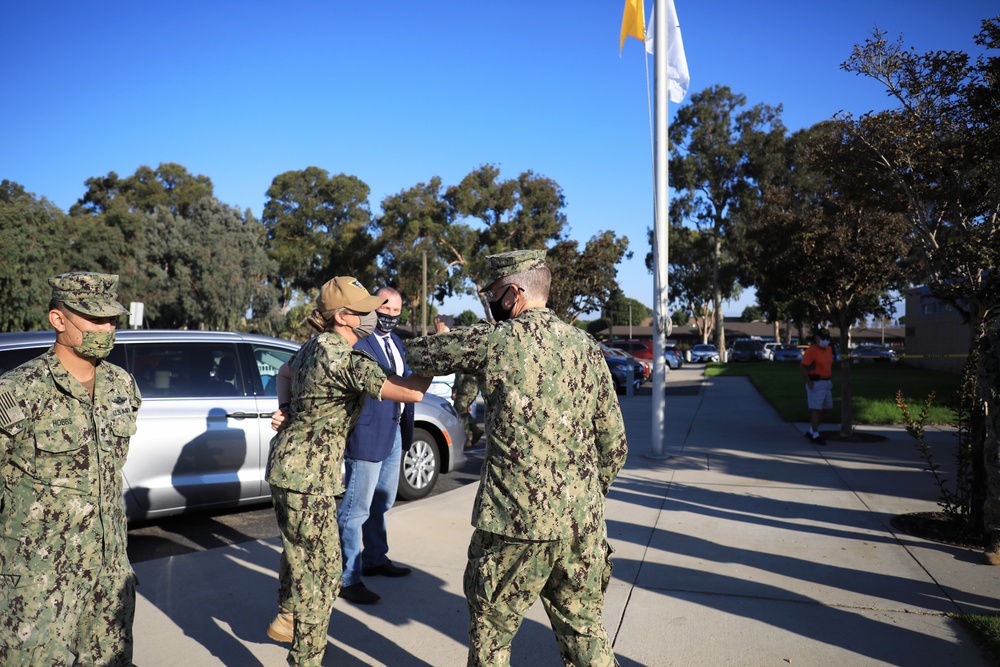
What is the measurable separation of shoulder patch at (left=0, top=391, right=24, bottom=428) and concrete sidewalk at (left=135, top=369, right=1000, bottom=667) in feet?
5.80

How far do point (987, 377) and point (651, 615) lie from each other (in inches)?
114

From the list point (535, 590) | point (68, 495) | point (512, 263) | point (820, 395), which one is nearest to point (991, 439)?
point (535, 590)

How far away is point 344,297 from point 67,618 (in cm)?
162

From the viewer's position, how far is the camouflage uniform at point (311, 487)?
324 centimetres

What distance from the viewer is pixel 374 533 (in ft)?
16.1

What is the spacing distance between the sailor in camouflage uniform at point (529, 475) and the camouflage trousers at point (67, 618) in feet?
4.33

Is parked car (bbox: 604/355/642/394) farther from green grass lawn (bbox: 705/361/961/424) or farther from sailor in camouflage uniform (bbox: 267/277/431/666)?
sailor in camouflage uniform (bbox: 267/277/431/666)

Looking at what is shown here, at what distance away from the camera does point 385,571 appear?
4961 millimetres

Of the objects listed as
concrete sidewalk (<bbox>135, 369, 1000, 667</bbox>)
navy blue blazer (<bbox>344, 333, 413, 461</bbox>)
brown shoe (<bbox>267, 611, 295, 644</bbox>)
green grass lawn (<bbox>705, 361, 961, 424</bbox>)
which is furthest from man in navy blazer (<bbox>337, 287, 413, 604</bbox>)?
green grass lawn (<bbox>705, 361, 961, 424</bbox>)

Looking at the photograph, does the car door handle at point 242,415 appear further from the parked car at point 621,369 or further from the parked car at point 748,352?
the parked car at point 748,352

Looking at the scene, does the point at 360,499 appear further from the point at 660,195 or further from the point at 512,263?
the point at 660,195

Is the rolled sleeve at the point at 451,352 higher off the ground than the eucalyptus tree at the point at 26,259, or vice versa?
the eucalyptus tree at the point at 26,259

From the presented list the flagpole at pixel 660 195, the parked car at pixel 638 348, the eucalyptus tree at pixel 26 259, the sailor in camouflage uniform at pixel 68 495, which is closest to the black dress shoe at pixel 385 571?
the sailor in camouflage uniform at pixel 68 495

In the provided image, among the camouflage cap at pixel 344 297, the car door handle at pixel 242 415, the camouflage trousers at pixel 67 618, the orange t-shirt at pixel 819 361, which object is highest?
the camouflage cap at pixel 344 297
